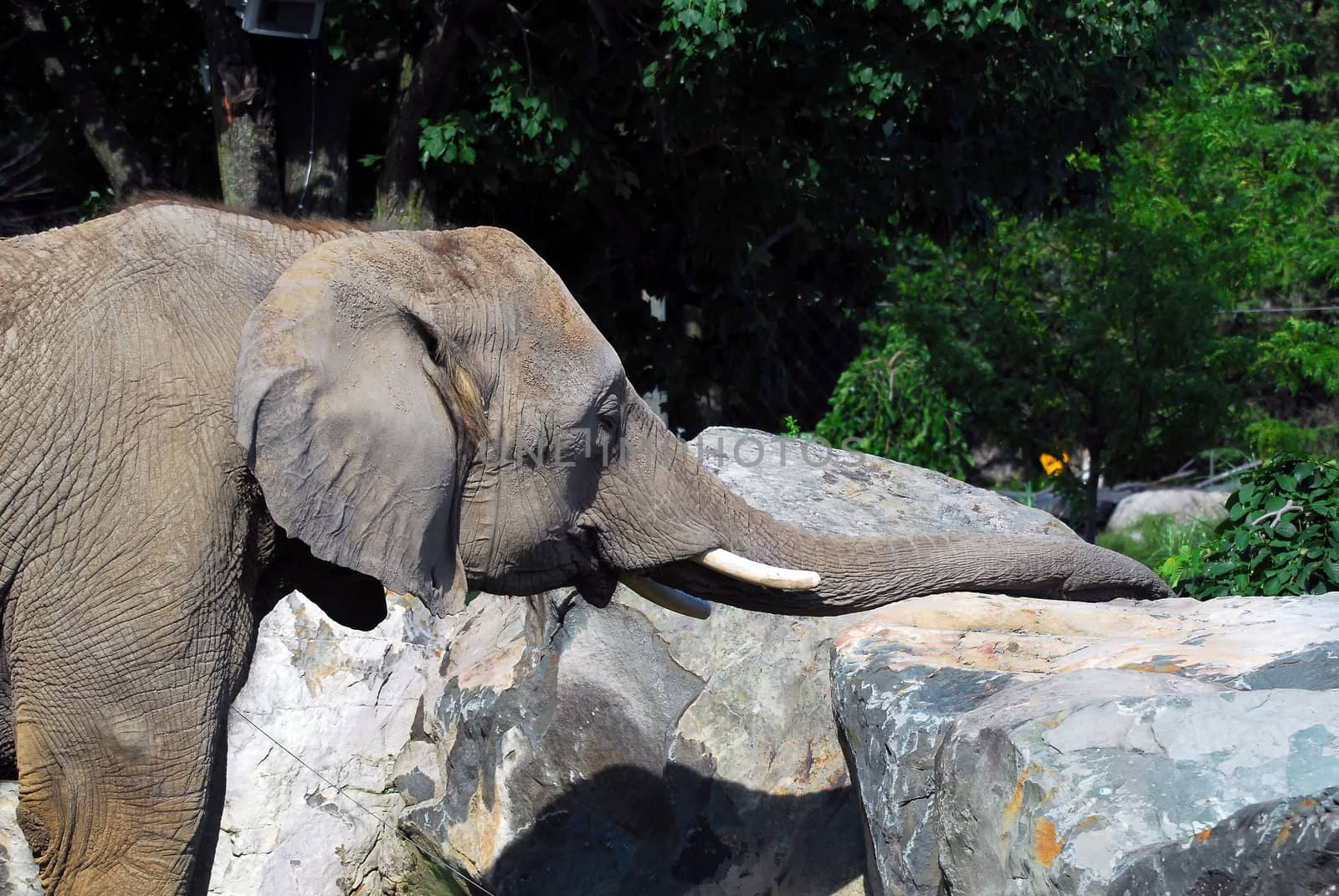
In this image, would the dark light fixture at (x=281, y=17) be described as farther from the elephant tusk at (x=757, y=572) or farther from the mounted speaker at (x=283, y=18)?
the elephant tusk at (x=757, y=572)

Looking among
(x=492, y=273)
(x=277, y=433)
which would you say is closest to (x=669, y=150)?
(x=492, y=273)

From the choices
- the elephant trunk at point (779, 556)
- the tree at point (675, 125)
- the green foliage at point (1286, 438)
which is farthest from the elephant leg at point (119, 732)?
the green foliage at point (1286, 438)

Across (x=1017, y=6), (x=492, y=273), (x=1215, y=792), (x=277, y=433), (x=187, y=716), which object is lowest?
(x=187, y=716)

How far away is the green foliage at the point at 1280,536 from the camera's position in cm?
604

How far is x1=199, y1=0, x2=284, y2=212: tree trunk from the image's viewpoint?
26.6 ft

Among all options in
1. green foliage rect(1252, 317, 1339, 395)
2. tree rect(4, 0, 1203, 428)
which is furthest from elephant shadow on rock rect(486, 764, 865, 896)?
green foliage rect(1252, 317, 1339, 395)

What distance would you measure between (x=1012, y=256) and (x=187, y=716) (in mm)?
10240

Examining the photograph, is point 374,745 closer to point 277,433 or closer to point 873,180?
point 277,433

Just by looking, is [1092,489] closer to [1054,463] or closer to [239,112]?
[1054,463]

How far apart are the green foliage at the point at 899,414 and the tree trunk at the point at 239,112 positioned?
5.53 metres

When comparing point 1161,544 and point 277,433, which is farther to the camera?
point 1161,544

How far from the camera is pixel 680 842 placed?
521 cm

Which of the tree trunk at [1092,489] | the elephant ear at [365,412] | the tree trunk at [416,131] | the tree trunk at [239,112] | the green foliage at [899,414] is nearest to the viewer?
the elephant ear at [365,412]

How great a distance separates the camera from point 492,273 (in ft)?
12.1
